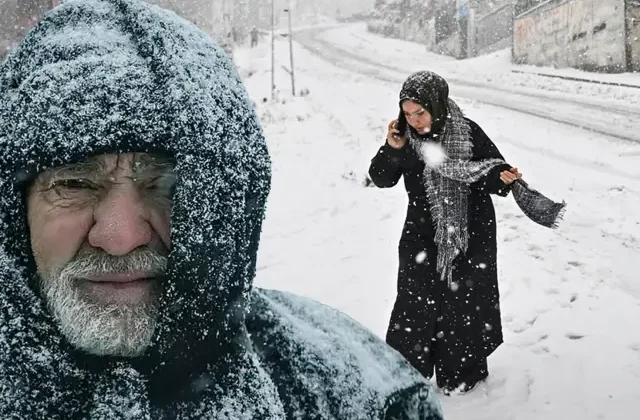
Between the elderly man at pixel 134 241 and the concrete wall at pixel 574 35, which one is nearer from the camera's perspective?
the elderly man at pixel 134 241

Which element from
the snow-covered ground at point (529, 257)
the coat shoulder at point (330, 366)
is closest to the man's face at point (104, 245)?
the coat shoulder at point (330, 366)

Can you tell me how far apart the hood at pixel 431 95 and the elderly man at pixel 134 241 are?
2.06m

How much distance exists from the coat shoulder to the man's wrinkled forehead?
0.39 meters

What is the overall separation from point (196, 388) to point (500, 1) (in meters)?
37.1

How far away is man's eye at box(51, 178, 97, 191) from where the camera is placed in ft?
3.77

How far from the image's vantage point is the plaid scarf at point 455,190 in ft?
10.3

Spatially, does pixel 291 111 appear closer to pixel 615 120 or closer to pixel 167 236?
pixel 615 120

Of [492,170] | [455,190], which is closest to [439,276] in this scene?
[455,190]

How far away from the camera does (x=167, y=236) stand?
1.15 meters

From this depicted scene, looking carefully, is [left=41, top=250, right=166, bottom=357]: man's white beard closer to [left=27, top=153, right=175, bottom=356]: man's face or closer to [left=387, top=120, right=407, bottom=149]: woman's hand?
[left=27, top=153, right=175, bottom=356]: man's face

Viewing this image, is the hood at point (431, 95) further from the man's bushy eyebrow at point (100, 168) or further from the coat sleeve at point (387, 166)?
the man's bushy eyebrow at point (100, 168)

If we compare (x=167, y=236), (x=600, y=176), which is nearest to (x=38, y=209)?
(x=167, y=236)

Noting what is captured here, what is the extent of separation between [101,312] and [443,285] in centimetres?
248

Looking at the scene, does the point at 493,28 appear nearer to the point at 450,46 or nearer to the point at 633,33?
the point at 450,46
